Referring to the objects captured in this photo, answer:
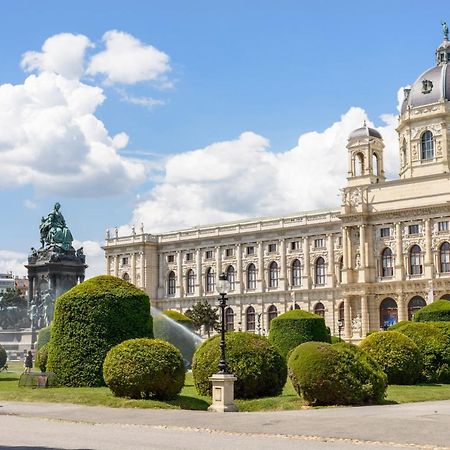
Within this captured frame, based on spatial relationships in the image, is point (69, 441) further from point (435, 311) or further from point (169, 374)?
point (435, 311)

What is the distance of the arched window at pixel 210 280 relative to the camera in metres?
103

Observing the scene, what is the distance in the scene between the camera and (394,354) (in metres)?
32.6

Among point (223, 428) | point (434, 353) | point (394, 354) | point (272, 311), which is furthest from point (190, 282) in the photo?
point (223, 428)

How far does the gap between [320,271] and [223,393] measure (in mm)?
70725

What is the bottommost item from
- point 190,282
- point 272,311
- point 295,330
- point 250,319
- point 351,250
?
point 295,330

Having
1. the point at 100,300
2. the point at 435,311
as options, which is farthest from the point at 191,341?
the point at 100,300

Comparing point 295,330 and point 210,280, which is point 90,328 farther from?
point 210,280

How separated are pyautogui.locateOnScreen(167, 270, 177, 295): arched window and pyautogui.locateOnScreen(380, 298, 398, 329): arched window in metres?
32.3

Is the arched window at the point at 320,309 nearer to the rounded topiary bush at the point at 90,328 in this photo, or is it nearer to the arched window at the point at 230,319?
the arched window at the point at 230,319

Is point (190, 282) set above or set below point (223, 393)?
above

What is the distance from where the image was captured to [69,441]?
1659cm

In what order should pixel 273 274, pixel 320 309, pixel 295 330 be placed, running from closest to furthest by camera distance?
1. pixel 295 330
2. pixel 320 309
3. pixel 273 274

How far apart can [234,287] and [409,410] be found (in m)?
78.9

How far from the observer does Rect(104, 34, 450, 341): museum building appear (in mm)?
83188
